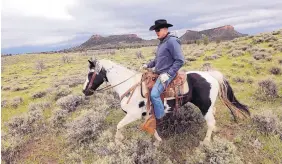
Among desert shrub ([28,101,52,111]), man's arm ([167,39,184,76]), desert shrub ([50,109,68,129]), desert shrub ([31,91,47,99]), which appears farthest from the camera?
desert shrub ([31,91,47,99])

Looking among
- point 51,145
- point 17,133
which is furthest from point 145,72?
point 17,133

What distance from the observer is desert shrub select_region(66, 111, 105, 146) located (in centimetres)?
805

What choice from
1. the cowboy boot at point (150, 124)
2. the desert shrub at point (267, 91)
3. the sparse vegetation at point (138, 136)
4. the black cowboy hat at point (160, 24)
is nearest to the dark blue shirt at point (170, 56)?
the black cowboy hat at point (160, 24)

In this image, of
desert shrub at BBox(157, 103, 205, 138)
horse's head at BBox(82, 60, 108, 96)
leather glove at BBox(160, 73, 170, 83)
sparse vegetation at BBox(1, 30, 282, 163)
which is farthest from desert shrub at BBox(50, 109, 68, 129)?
leather glove at BBox(160, 73, 170, 83)

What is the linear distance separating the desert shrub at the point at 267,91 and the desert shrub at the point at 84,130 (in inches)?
258

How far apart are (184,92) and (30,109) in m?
8.47

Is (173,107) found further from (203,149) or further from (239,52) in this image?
(239,52)

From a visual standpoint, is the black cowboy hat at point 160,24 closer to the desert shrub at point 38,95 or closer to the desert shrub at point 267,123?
the desert shrub at point 267,123

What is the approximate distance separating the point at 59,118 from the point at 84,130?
2.70 m

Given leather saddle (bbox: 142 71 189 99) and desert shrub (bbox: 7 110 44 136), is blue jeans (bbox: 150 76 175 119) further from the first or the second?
desert shrub (bbox: 7 110 44 136)

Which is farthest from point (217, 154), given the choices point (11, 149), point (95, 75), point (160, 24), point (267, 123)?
point (11, 149)

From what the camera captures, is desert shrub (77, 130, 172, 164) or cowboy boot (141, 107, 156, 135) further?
cowboy boot (141, 107, 156, 135)

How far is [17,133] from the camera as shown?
372 inches

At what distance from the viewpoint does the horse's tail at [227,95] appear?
7.31m
